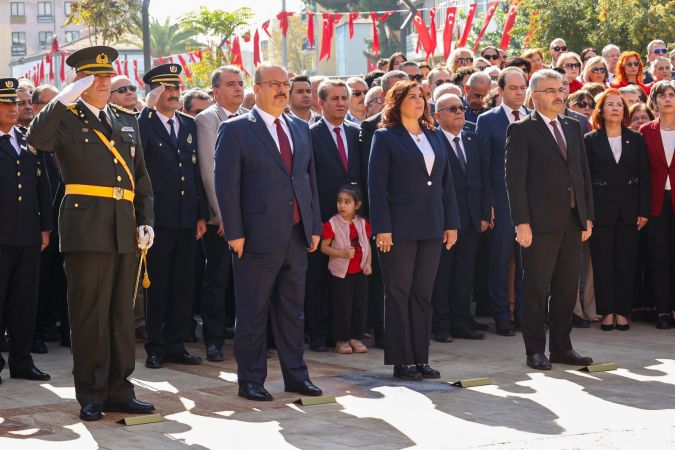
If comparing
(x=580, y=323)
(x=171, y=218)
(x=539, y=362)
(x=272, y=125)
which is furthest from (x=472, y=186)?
(x=272, y=125)

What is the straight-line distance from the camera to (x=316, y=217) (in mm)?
9312

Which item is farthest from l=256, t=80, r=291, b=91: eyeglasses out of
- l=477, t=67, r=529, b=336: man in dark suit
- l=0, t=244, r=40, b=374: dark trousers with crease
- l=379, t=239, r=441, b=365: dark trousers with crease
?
l=477, t=67, r=529, b=336: man in dark suit

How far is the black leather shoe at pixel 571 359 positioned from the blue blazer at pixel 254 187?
2.54m

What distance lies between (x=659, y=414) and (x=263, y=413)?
8.06ft

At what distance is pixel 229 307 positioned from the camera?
12.6m

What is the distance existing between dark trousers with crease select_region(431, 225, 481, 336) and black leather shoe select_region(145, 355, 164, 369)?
2694mm

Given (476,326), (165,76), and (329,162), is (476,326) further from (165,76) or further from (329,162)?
(165,76)

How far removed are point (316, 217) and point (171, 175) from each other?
5.57ft

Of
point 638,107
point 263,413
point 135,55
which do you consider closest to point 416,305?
point 263,413

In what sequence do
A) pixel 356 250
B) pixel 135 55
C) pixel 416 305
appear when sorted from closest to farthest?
pixel 416 305, pixel 356 250, pixel 135 55

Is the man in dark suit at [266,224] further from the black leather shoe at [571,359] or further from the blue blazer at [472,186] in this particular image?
the blue blazer at [472,186]

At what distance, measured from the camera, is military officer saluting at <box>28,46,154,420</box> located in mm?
8367

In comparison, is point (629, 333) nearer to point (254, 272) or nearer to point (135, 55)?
point (254, 272)

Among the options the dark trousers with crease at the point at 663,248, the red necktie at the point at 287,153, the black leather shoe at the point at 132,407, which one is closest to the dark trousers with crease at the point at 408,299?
the red necktie at the point at 287,153
